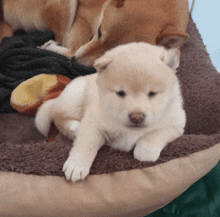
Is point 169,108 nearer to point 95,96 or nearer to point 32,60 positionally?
point 95,96

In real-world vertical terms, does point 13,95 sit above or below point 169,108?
below

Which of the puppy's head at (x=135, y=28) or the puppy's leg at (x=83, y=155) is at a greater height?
the puppy's head at (x=135, y=28)

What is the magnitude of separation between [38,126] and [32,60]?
56 centimetres

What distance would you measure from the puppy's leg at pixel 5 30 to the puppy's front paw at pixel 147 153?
165cm

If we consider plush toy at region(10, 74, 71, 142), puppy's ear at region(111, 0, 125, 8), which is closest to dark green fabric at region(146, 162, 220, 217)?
plush toy at region(10, 74, 71, 142)

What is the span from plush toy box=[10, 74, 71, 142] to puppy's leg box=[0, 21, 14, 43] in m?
0.79

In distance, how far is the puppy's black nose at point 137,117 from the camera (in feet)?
2.55

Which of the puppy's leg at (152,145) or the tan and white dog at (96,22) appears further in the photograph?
the tan and white dog at (96,22)

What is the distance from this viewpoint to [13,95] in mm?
1402

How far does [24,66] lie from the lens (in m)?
1.60

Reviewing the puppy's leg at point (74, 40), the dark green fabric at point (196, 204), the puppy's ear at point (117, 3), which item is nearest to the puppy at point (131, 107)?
the dark green fabric at point (196, 204)

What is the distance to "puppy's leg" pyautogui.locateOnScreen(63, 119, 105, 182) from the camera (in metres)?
0.87

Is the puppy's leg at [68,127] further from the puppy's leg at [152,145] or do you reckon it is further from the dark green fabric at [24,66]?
the dark green fabric at [24,66]

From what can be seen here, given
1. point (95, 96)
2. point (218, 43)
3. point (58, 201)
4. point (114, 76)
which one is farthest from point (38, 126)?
point (218, 43)
